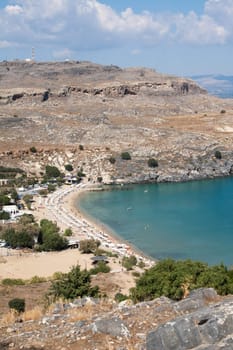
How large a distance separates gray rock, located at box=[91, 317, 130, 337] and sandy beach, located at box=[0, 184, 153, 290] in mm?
A: 21520

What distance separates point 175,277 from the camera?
22.3m

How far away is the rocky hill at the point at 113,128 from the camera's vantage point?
300ft

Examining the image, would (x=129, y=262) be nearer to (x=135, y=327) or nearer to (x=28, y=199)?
(x=135, y=327)

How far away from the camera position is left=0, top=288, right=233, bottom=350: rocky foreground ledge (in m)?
10.6

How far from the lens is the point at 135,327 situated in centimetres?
1227

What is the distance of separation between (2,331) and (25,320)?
4.15 feet

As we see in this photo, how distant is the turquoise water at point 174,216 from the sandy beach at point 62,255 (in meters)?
2.71

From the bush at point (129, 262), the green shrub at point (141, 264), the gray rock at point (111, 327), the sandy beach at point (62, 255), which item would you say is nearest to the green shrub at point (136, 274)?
the sandy beach at point (62, 255)

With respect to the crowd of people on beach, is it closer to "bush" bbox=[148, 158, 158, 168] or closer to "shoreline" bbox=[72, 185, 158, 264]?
"shoreline" bbox=[72, 185, 158, 264]

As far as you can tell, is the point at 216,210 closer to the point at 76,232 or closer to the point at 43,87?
the point at 76,232

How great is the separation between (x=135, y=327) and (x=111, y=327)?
589 mm

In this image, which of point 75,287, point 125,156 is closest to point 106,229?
point 75,287

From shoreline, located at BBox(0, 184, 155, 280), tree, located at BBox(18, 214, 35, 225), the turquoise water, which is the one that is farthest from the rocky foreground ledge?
tree, located at BBox(18, 214, 35, 225)

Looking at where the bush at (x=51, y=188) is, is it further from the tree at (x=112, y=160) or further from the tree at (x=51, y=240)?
the tree at (x=51, y=240)
